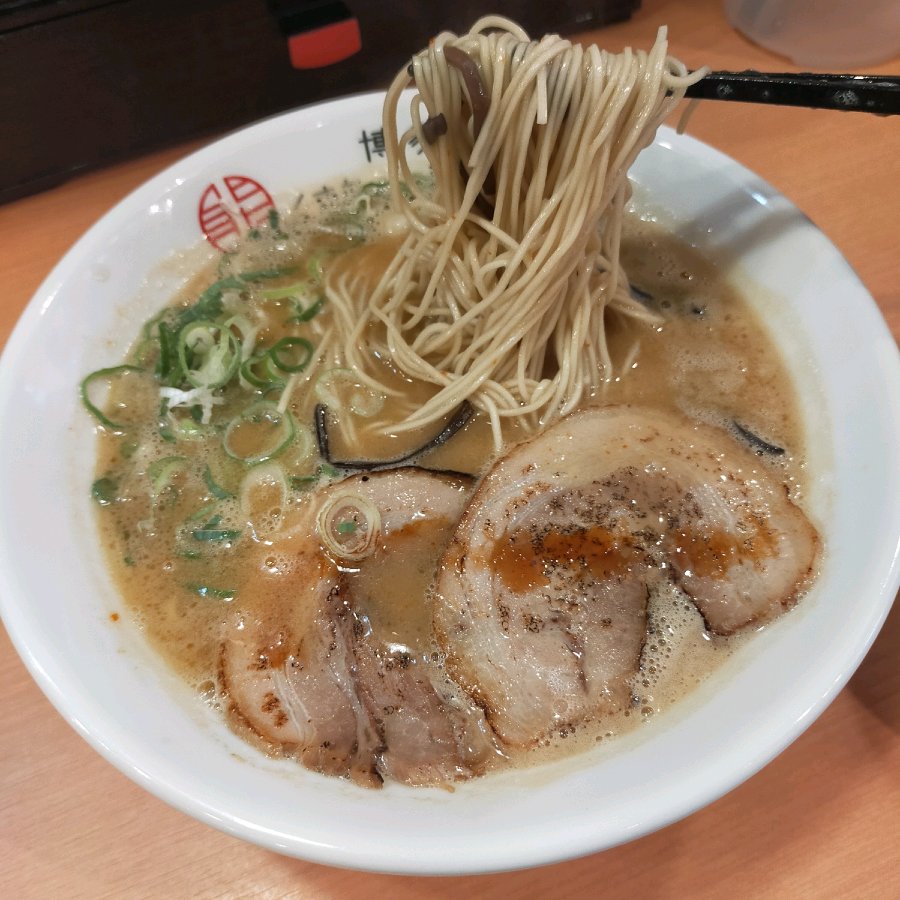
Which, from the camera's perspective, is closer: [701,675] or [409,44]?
[701,675]

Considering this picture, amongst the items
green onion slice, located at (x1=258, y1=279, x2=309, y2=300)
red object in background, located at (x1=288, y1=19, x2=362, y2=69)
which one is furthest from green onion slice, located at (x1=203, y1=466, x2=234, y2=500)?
red object in background, located at (x1=288, y1=19, x2=362, y2=69)

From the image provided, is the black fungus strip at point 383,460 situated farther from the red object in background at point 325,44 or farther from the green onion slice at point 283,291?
the red object in background at point 325,44

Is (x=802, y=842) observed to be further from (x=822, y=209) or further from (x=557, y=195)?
(x=822, y=209)

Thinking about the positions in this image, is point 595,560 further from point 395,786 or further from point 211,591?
point 211,591

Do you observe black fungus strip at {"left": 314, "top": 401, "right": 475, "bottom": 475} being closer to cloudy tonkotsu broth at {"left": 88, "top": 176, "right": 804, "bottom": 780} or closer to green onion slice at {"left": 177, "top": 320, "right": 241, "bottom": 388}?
cloudy tonkotsu broth at {"left": 88, "top": 176, "right": 804, "bottom": 780}

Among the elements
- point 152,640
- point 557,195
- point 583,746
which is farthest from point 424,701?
point 557,195

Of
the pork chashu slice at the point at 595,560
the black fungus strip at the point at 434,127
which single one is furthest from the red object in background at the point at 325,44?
the pork chashu slice at the point at 595,560

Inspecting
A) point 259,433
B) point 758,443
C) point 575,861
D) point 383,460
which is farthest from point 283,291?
point 575,861
